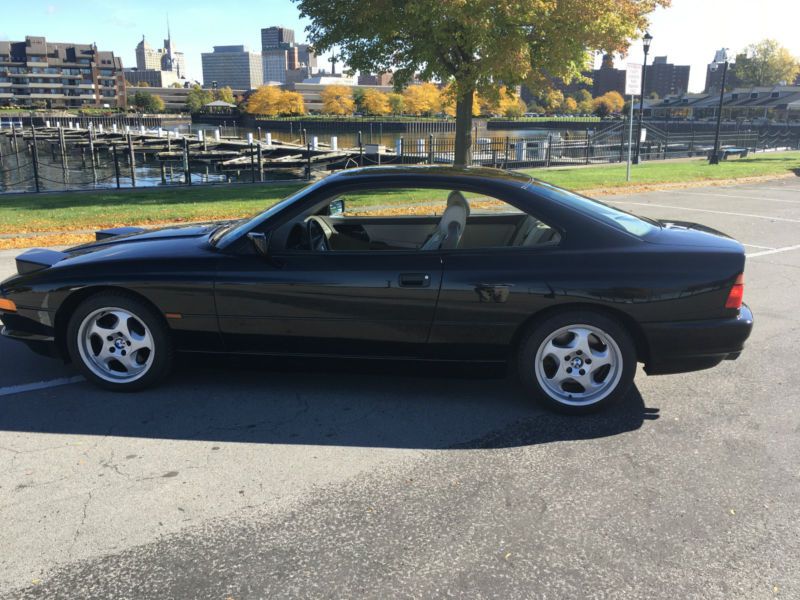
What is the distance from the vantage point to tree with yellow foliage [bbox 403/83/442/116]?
11144 cm

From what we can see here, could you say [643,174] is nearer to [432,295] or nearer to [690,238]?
[690,238]

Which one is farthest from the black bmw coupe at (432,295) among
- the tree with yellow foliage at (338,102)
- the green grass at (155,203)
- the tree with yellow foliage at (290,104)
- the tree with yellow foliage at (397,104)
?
the tree with yellow foliage at (338,102)

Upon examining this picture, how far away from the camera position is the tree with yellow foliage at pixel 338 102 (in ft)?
399

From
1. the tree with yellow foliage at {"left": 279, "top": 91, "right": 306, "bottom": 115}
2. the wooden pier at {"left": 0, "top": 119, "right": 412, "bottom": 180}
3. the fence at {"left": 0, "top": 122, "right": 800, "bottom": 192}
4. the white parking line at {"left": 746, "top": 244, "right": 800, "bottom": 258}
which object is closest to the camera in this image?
the white parking line at {"left": 746, "top": 244, "right": 800, "bottom": 258}

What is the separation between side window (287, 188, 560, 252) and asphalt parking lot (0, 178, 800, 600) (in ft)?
2.79

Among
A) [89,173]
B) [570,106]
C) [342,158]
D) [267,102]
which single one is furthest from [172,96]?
[342,158]

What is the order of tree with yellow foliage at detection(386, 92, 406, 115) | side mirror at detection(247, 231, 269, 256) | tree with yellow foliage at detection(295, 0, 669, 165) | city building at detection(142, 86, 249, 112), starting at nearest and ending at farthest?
side mirror at detection(247, 231, 269, 256) < tree with yellow foliage at detection(295, 0, 669, 165) < tree with yellow foliage at detection(386, 92, 406, 115) < city building at detection(142, 86, 249, 112)

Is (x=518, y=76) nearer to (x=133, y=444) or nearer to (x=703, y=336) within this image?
(x=703, y=336)

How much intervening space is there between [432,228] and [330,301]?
3.32 ft

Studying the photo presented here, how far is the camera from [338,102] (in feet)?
399

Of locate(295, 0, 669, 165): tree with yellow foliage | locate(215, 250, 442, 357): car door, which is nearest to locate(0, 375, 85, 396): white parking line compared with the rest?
locate(215, 250, 442, 357): car door

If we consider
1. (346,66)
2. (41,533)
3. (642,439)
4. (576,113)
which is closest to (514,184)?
(642,439)

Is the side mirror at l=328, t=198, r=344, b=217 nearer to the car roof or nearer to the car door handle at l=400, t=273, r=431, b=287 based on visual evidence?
the car roof

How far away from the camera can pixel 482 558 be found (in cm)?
273
